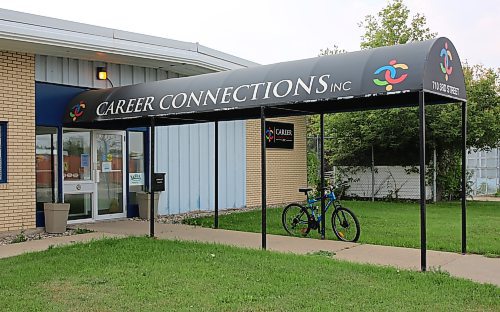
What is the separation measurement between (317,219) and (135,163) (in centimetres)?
570

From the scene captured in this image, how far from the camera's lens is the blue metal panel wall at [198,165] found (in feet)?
48.6

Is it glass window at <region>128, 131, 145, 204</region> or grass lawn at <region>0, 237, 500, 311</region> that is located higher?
glass window at <region>128, 131, 145, 204</region>

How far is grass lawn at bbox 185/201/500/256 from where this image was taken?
9609mm

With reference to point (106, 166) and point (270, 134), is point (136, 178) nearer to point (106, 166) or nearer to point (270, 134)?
point (106, 166)

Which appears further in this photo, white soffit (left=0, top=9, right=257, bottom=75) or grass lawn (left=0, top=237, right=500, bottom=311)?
white soffit (left=0, top=9, right=257, bottom=75)

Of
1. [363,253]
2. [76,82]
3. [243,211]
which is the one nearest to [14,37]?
[76,82]

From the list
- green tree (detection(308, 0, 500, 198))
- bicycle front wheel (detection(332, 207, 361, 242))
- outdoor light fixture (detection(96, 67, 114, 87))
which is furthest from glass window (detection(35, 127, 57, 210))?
green tree (detection(308, 0, 500, 198))

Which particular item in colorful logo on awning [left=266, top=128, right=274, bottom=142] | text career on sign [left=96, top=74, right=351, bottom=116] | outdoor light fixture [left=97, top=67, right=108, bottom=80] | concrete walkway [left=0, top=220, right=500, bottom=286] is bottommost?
concrete walkway [left=0, top=220, right=500, bottom=286]

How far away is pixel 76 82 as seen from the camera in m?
12.6

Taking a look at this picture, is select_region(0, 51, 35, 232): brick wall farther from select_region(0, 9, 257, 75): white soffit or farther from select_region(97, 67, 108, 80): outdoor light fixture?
select_region(97, 67, 108, 80): outdoor light fixture

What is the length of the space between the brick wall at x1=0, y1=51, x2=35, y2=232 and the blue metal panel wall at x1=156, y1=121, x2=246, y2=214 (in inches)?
144

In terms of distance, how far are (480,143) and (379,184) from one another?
390 cm

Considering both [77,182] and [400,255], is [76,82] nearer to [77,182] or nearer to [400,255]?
[77,182]

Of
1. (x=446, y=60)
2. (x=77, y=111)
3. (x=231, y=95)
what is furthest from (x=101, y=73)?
(x=446, y=60)
